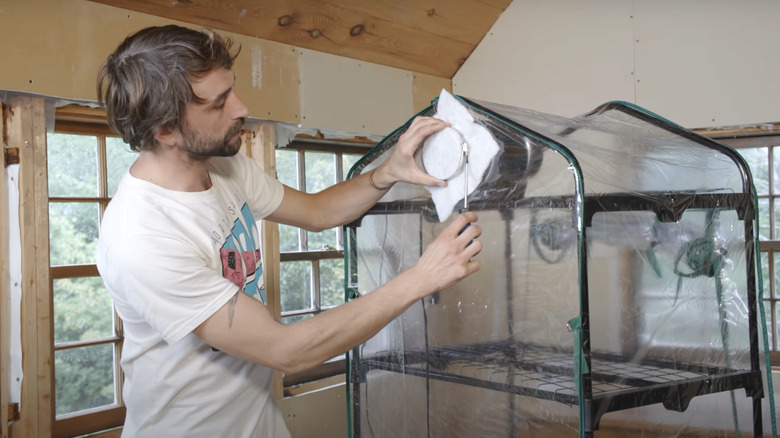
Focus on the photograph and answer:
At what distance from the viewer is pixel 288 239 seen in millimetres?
2834

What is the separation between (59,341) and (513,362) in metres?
1.54

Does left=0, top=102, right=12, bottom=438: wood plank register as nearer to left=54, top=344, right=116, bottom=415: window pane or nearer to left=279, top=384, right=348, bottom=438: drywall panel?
left=54, top=344, right=116, bottom=415: window pane

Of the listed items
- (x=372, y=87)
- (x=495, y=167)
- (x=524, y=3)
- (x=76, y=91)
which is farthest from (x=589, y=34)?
(x=76, y=91)

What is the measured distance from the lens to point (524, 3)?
117 inches

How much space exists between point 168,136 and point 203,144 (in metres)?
0.07

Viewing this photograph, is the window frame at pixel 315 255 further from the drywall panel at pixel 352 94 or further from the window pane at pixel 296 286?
the drywall panel at pixel 352 94

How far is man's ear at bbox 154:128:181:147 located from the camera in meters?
1.24

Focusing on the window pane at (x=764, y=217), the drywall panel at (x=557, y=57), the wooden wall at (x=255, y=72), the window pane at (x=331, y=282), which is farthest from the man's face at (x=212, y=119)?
the window pane at (x=764, y=217)

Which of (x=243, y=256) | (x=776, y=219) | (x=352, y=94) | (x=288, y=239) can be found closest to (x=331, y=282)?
(x=288, y=239)

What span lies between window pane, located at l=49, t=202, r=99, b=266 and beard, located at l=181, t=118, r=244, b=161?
1.17 meters

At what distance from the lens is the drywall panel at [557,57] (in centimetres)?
276

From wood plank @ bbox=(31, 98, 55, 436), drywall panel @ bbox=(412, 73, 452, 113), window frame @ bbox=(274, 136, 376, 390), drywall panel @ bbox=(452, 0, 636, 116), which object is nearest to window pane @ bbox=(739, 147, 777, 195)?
drywall panel @ bbox=(452, 0, 636, 116)

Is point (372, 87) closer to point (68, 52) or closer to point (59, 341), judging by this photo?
point (68, 52)

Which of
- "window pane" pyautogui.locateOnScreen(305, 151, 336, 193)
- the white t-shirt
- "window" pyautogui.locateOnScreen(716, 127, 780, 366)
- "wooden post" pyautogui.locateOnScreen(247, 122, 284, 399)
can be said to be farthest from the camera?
"window pane" pyautogui.locateOnScreen(305, 151, 336, 193)
